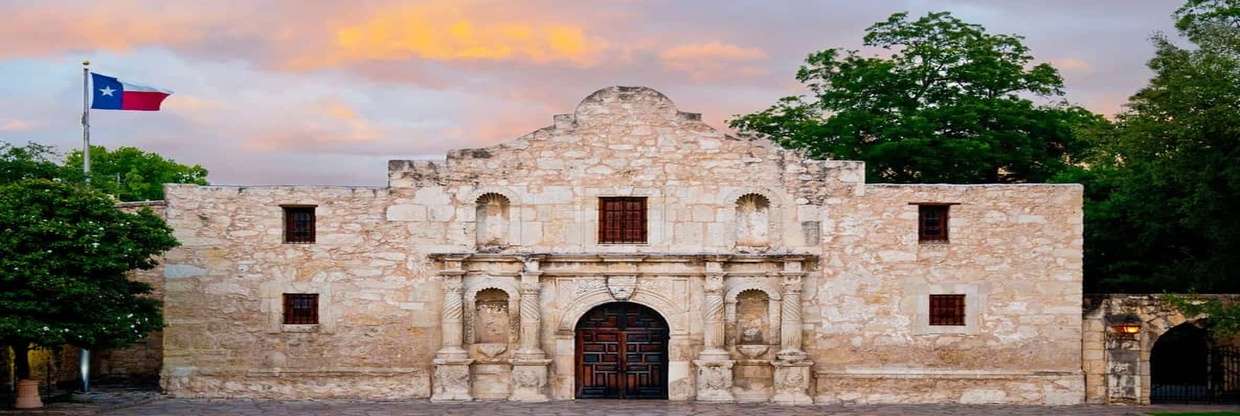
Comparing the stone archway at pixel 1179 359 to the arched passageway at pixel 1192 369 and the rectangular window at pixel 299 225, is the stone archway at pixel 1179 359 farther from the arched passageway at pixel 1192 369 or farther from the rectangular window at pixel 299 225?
the rectangular window at pixel 299 225

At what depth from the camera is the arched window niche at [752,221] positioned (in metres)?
28.8

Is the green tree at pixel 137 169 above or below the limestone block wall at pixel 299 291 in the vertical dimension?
above

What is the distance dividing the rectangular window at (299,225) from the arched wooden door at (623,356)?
21.4 feet

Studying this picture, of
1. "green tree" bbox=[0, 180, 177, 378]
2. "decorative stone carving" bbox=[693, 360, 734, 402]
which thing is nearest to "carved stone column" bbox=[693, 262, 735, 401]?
"decorative stone carving" bbox=[693, 360, 734, 402]

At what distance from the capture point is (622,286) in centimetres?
2850

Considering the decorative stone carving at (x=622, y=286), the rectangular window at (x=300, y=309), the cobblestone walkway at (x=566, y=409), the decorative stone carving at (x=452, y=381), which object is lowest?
the cobblestone walkway at (x=566, y=409)

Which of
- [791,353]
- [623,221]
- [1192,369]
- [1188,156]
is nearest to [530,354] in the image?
[623,221]

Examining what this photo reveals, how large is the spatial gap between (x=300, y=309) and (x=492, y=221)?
4794mm

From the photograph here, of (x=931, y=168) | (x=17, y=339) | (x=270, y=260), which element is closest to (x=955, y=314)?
(x=931, y=168)

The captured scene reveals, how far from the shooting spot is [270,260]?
2884 centimetres

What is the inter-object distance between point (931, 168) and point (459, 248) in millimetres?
16079

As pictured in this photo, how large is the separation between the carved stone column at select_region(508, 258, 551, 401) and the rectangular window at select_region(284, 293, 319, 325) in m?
4.74

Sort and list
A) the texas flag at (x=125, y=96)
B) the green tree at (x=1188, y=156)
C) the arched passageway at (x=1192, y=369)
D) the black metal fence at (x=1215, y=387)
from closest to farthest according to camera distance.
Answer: the green tree at (x=1188, y=156), the black metal fence at (x=1215, y=387), the arched passageway at (x=1192, y=369), the texas flag at (x=125, y=96)

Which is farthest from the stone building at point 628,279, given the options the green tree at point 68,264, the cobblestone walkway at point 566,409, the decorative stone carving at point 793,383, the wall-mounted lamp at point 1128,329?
the green tree at point 68,264
